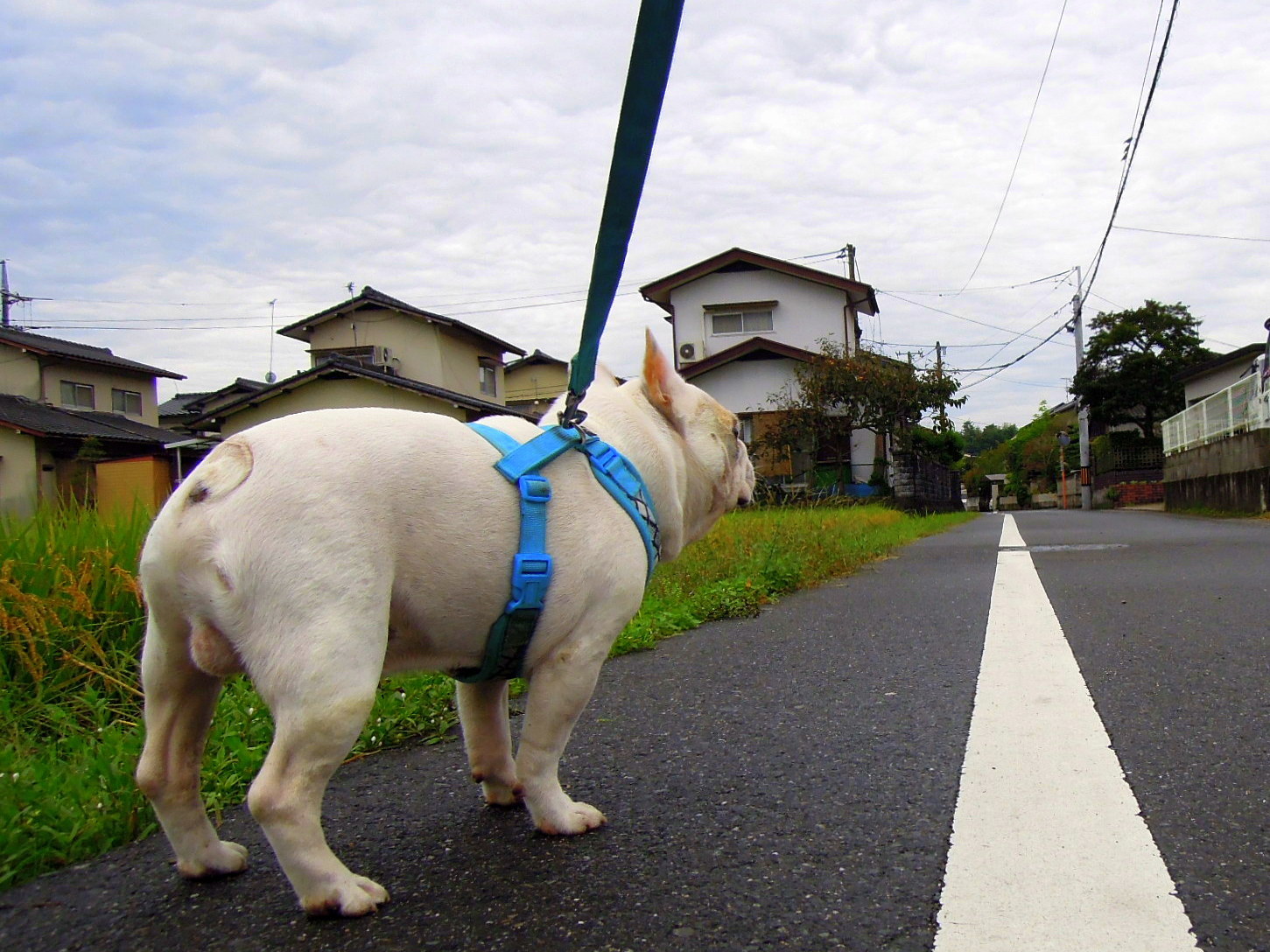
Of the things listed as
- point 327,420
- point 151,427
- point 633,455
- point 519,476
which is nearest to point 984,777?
point 633,455

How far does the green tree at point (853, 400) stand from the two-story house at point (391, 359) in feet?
27.3

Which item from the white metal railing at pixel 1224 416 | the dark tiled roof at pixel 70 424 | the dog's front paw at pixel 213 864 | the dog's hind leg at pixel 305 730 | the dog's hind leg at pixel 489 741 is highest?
the dark tiled roof at pixel 70 424

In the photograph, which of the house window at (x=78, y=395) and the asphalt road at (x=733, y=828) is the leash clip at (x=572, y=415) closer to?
the asphalt road at (x=733, y=828)

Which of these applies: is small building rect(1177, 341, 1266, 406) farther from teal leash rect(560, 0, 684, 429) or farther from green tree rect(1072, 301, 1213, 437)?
teal leash rect(560, 0, 684, 429)

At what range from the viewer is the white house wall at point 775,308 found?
3177cm

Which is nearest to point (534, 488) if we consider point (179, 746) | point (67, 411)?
point (179, 746)

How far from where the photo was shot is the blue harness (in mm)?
1858

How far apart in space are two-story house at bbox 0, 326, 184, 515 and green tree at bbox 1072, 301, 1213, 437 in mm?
39006

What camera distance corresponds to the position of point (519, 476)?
6.21ft

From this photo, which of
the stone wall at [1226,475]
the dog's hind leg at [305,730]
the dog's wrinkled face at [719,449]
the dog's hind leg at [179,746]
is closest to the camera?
the dog's hind leg at [305,730]

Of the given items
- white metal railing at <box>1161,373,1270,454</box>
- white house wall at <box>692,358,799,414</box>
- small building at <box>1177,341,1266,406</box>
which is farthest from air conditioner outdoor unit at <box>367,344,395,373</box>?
small building at <box>1177,341,1266,406</box>

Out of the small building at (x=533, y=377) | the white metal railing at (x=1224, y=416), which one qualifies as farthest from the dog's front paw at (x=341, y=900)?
the small building at (x=533, y=377)

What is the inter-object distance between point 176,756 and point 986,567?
759 centimetres

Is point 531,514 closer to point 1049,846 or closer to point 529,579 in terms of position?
point 529,579
